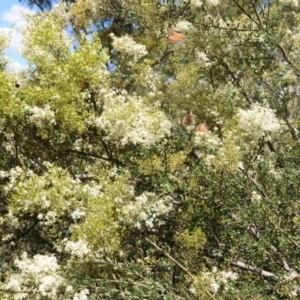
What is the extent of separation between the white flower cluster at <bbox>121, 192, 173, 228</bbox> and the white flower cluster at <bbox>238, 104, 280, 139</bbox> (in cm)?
106

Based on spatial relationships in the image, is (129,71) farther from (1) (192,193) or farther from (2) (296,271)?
(2) (296,271)

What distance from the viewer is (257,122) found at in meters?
4.49

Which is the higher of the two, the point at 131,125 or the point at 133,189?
the point at 131,125

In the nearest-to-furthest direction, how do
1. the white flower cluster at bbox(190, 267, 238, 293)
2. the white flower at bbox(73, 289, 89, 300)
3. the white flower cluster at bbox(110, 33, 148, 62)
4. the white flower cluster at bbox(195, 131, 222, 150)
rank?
the white flower cluster at bbox(190, 267, 238, 293), the white flower at bbox(73, 289, 89, 300), the white flower cluster at bbox(195, 131, 222, 150), the white flower cluster at bbox(110, 33, 148, 62)

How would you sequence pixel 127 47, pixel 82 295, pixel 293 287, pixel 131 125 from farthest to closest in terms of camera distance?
pixel 127 47
pixel 131 125
pixel 82 295
pixel 293 287

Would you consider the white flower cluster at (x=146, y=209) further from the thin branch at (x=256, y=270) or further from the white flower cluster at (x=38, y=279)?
the thin branch at (x=256, y=270)

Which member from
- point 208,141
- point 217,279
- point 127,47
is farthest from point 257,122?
point 127,47

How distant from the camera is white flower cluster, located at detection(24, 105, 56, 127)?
4.41 metres

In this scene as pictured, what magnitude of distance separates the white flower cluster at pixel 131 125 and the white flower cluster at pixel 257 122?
790mm

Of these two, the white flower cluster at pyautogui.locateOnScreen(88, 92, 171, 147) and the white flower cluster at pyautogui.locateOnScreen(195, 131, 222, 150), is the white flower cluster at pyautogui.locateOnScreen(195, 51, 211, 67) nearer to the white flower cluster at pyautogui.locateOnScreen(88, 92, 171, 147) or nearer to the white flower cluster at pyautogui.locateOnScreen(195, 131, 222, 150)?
the white flower cluster at pyautogui.locateOnScreen(195, 131, 222, 150)

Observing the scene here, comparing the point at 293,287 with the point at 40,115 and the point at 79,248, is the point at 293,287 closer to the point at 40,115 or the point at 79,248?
the point at 79,248

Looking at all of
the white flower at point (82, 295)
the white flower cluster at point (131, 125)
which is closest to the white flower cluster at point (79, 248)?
the white flower at point (82, 295)

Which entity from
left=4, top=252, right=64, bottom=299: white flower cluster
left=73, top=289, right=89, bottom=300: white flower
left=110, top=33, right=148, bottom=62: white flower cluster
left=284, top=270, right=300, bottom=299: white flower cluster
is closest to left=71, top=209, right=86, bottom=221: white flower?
left=4, top=252, right=64, bottom=299: white flower cluster

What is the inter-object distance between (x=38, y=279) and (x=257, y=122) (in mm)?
2532
